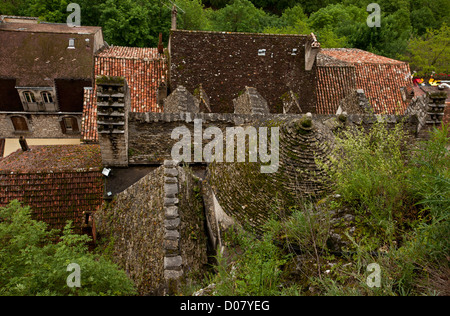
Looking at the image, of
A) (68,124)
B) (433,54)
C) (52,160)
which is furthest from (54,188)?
(433,54)

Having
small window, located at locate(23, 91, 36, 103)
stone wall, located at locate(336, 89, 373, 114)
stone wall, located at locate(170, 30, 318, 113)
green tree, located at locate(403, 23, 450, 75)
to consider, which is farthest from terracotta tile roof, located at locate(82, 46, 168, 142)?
green tree, located at locate(403, 23, 450, 75)

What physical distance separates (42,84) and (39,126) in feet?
10.1

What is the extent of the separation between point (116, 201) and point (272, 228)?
5.01 meters

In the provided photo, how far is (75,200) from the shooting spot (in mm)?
9477

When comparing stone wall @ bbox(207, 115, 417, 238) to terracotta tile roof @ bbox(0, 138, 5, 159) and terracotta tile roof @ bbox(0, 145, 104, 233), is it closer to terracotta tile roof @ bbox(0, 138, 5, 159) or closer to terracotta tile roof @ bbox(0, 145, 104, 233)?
terracotta tile roof @ bbox(0, 145, 104, 233)

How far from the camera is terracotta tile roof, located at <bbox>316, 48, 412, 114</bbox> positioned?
63.4 feet

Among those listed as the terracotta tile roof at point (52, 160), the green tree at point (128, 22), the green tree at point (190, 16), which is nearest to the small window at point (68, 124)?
the green tree at point (128, 22)

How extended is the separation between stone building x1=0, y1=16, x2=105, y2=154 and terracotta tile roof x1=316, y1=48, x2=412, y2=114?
15.8 metres

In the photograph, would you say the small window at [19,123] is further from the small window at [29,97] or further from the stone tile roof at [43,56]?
the stone tile roof at [43,56]

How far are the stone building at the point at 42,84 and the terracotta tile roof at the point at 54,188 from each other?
41.5 feet

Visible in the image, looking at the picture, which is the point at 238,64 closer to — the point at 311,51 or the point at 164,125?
the point at 311,51

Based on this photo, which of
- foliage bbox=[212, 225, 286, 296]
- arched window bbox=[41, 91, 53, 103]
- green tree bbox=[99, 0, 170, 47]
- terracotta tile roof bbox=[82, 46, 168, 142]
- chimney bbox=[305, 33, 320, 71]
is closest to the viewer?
foliage bbox=[212, 225, 286, 296]

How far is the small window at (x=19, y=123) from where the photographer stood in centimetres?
2189
